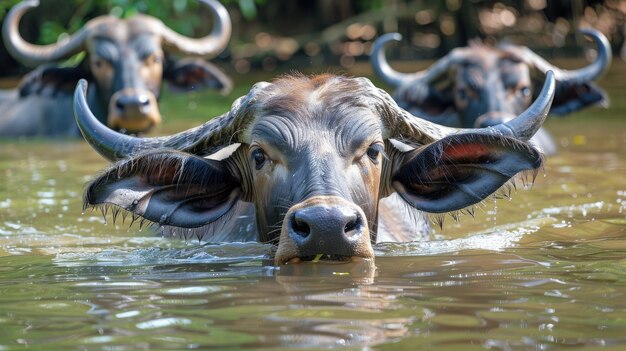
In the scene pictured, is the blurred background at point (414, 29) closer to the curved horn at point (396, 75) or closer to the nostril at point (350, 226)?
the curved horn at point (396, 75)

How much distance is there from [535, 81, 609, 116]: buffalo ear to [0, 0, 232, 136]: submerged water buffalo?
3.89 m

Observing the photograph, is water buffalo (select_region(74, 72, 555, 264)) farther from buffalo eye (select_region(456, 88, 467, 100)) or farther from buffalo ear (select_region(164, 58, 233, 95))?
buffalo ear (select_region(164, 58, 233, 95))

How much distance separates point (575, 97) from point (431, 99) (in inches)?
64.0

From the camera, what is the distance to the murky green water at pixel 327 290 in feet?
13.8

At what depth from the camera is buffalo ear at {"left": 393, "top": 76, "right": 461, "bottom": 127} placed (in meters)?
12.4

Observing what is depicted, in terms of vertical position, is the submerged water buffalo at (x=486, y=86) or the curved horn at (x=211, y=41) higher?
the curved horn at (x=211, y=41)

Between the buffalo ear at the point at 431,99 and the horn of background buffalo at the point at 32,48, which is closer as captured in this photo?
the buffalo ear at the point at 431,99

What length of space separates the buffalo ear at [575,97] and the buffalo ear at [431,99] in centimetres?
115

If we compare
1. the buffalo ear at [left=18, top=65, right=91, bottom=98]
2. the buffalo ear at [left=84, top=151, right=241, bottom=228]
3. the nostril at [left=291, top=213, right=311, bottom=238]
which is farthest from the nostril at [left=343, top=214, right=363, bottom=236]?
the buffalo ear at [left=18, top=65, right=91, bottom=98]

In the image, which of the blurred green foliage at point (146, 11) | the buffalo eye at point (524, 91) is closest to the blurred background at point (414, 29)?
the blurred green foliage at point (146, 11)

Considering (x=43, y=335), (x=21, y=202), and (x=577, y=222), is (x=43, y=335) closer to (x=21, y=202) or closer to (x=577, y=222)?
(x=577, y=222)

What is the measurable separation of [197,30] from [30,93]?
37.4 ft

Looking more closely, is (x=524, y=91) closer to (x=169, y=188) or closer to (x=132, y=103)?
(x=132, y=103)

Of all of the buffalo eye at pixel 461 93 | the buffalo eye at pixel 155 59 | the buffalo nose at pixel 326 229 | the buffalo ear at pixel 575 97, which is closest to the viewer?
the buffalo nose at pixel 326 229
